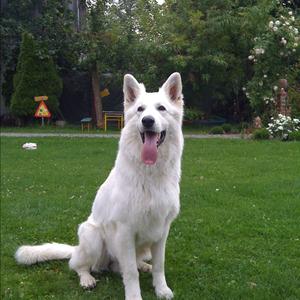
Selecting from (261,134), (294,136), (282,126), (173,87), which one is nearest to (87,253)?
(173,87)

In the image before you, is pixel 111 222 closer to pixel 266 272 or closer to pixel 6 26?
pixel 266 272

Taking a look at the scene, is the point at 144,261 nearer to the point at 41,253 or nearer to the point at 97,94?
the point at 41,253

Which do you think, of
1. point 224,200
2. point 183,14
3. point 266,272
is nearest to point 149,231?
point 266,272

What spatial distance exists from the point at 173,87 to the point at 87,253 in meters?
1.51

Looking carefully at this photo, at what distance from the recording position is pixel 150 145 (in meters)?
3.87

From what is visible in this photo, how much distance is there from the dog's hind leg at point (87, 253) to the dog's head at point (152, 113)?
0.81 m

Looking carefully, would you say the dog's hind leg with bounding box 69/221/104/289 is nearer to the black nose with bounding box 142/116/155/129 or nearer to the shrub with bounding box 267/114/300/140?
the black nose with bounding box 142/116/155/129

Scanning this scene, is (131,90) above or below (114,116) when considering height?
above

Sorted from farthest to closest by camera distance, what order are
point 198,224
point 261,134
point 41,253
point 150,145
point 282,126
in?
point 261,134 → point 282,126 → point 198,224 → point 41,253 → point 150,145

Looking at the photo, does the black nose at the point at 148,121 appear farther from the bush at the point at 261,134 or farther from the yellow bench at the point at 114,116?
the yellow bench at the point at 114,116

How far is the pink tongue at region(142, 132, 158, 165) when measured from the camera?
12.7 feet

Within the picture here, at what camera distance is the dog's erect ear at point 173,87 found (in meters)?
4.11

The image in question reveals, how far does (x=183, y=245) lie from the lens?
17.2 ft

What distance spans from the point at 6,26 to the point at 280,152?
12280mm
